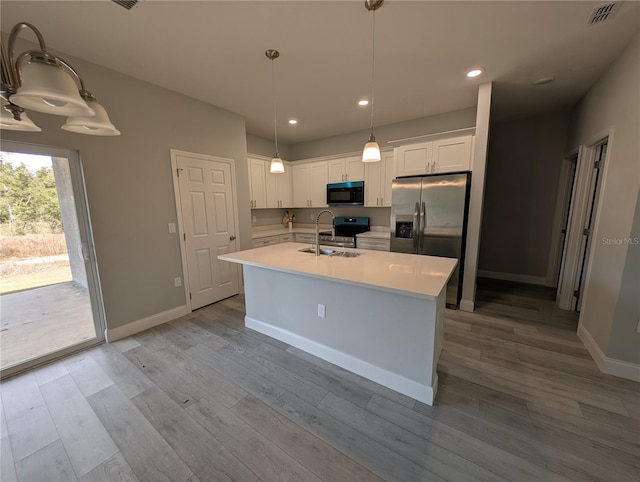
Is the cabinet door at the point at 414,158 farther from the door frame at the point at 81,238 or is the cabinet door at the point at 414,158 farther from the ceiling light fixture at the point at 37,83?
the door frame at the point at 81,238

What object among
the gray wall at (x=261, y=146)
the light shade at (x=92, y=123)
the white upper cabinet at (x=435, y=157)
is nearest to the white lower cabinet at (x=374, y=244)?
the white upper cabinet at (x=435, y=157)

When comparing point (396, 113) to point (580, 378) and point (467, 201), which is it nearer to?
point (467, 201)

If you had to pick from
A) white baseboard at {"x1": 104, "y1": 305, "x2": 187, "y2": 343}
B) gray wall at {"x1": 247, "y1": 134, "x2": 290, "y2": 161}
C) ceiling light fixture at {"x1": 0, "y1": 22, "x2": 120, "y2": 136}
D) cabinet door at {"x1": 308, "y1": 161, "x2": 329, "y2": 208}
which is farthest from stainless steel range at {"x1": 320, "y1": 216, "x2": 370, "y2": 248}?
ceiling light fixture at {"x1": 0, "y1": 22, "x2": 120, "y2": 136}

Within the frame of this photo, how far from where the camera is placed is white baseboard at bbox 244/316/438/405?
5.96ft

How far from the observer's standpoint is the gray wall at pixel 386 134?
11.8 ft

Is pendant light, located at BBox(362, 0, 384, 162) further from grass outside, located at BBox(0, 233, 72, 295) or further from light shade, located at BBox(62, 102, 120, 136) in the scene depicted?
grass outside, located at BBox(0, 233, 72, 295)

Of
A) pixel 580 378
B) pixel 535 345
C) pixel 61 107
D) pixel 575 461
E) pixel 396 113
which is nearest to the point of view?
pixel 61 107

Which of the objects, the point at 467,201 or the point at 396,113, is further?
the point at 396,113

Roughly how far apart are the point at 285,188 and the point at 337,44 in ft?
10.6

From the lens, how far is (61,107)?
1.11 meters

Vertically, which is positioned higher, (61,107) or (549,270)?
(61,107)

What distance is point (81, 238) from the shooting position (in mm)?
2432

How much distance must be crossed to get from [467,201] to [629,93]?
1488 mm

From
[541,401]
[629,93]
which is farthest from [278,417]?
[629,93]
